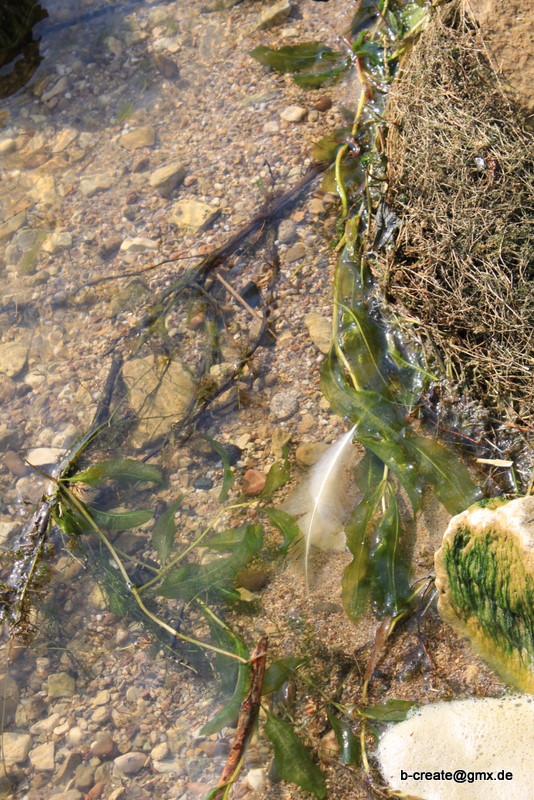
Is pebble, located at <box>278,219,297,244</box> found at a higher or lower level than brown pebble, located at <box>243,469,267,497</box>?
higher

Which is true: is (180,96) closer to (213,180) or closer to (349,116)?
(213,180)

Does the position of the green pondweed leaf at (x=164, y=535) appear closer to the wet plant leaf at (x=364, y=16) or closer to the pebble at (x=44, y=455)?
the pebble at (x=44, y=455)

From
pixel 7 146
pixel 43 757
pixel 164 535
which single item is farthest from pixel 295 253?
pixel 43 757

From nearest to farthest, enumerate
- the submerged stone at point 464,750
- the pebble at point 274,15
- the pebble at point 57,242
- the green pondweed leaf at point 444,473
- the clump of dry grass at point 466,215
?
the submerged stone at point 464,750 → the green pondweed leaf at point 444,473 → the clump of dry grass at point 466,215 → the pebble at point 57,242 → the pebble at point 274,15

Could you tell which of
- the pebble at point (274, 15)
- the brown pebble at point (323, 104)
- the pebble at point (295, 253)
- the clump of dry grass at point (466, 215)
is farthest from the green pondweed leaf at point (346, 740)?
the pebble at point (274, 15)

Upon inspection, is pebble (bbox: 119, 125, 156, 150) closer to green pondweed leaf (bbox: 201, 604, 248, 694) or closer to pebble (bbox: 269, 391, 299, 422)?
pebble (bbox: 269, 391, 299, 422)

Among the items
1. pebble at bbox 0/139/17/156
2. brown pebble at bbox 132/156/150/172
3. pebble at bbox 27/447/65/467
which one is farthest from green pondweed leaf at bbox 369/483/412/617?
pebble at bbox 0/139/17/156
